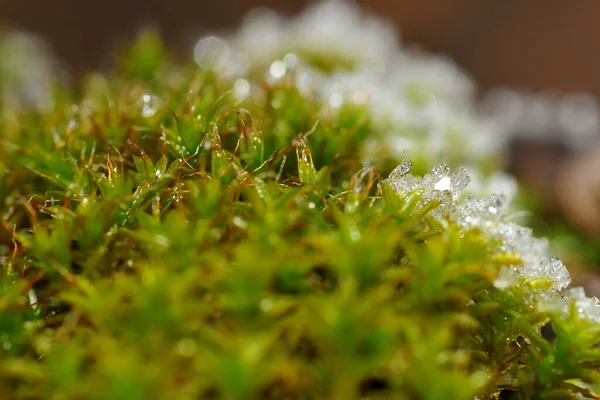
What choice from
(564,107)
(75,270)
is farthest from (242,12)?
(75,270)

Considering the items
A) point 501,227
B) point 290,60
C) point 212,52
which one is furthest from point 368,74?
point 501,227

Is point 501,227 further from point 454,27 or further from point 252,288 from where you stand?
point 454,27

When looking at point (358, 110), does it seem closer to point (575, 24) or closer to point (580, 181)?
point (580, 181)

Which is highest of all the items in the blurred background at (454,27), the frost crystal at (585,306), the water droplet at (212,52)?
the blurred background at (454,27)

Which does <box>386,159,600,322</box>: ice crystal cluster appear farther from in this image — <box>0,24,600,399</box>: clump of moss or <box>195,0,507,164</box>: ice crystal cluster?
<box>195,0,507,164</box>: ice crystal cluster

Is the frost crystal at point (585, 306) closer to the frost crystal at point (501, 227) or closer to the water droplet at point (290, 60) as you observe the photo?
the frost crystal at point (501, 227)

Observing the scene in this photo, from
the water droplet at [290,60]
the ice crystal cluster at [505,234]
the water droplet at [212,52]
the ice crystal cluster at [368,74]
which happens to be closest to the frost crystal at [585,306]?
the ice crystal cluster at [505,234]

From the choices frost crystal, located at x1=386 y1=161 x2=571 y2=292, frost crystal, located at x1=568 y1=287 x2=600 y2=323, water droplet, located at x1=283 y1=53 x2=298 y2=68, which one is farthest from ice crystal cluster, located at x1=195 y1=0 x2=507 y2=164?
frost crystal, located at x1=568 y1=287 x2=600 y2=323
